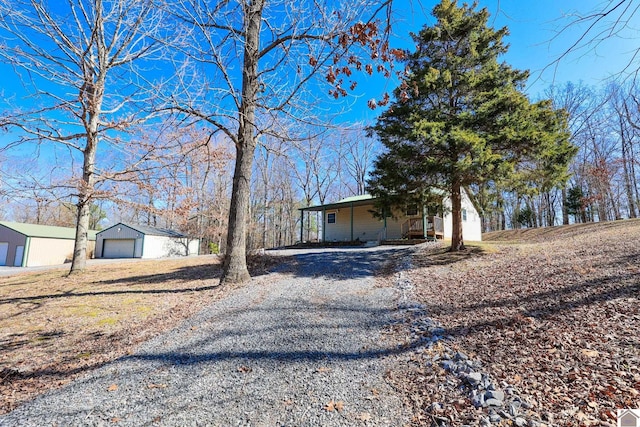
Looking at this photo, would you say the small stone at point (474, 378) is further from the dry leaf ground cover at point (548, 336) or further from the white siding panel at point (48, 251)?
the white siding panel at point (48, 251)

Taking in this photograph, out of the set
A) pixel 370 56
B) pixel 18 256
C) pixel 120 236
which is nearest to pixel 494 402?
pixel 370 56

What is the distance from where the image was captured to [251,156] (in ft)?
24.7

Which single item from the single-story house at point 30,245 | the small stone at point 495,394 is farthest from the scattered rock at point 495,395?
the single-story house at point 30,245

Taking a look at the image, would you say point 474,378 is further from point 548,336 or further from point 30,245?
point 30,245

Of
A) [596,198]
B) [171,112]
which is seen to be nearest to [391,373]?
[171,112]

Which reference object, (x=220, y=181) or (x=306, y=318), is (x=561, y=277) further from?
(x=220, y=181)

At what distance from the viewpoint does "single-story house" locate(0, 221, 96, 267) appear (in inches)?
872

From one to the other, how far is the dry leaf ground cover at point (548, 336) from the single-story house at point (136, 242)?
83.0 feet

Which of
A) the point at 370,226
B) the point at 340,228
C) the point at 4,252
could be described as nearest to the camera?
the point at 370,226

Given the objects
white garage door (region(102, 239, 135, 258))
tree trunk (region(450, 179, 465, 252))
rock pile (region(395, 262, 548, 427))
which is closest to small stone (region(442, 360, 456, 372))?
rock pile (region(395, 262, 548, 427))

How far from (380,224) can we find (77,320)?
53.0 ft

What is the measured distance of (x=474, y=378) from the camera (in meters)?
2.75

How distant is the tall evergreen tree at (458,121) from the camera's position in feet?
28.6

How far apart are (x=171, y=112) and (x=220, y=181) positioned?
71.4ft
